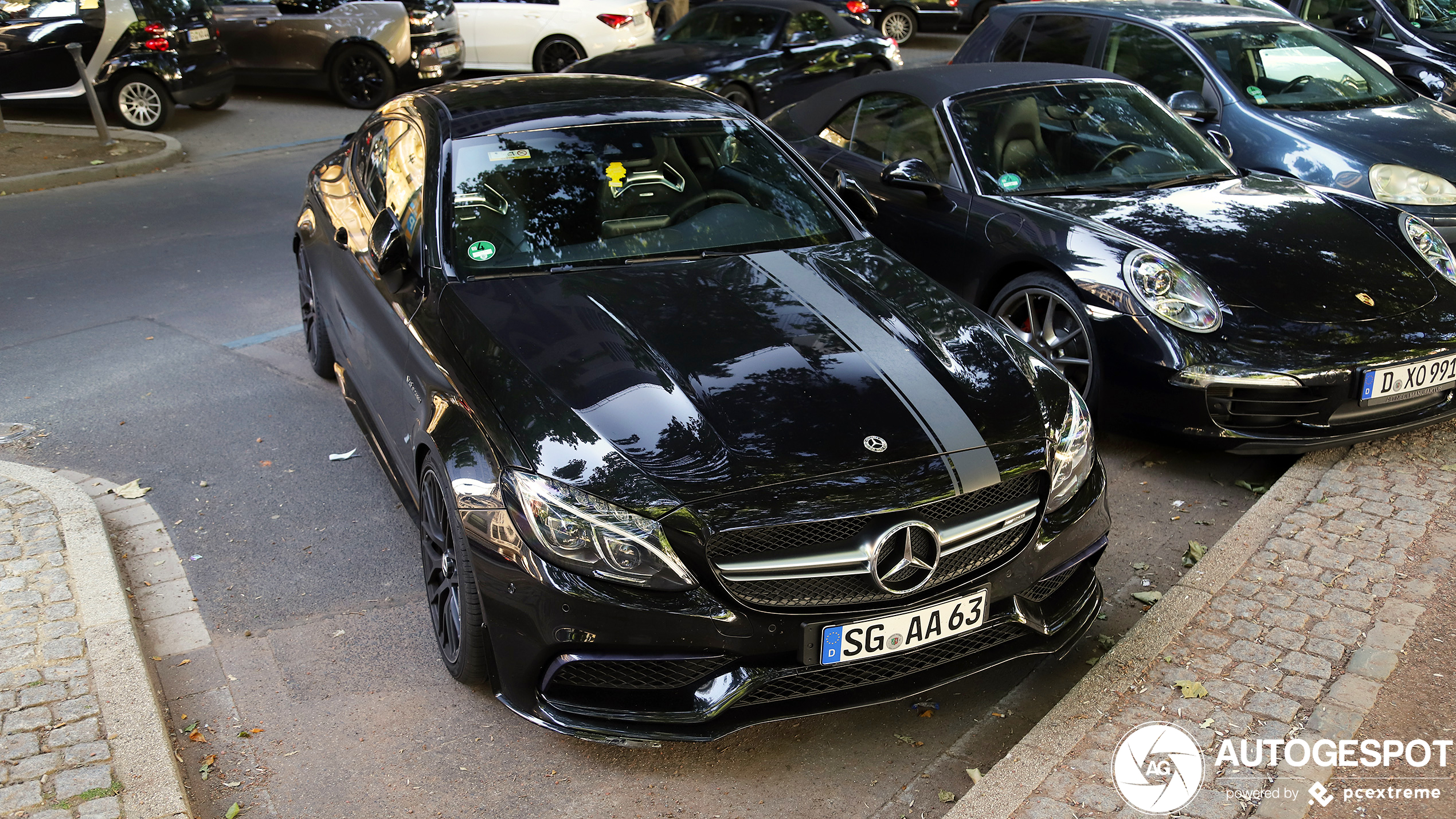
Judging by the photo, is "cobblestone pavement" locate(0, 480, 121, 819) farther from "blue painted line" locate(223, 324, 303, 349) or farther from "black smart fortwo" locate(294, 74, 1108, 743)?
"blue painted line" locate(223, 324, 303, 349)

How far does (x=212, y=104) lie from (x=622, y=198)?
11139 mm

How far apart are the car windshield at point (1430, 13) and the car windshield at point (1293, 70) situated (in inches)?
129

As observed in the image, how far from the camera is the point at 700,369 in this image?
341cm

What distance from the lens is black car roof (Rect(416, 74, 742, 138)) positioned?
14.7 ft

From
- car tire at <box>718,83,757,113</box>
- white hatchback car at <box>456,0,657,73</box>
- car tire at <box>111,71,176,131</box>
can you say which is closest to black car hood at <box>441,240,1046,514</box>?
car tire at <box>718,83,757,113</box>

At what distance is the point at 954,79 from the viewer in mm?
6117

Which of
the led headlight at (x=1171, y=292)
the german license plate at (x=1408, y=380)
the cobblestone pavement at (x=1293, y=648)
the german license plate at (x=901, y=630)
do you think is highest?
the led headlight at (x=1171, y=292)

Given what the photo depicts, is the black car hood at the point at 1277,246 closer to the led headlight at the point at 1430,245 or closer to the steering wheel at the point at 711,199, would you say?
the led headlight at the point at 1430,245

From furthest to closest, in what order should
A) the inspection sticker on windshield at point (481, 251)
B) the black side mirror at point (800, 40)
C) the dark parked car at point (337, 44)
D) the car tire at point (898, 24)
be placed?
the car tire at point (898, 24) < the dark parked car at point (337, 44) < the black side mirror at point (800, 40) < the inspection sticker on windshield at point (481, 251)

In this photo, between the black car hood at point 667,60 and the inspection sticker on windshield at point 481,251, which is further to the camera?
the black car hood at point 667,60

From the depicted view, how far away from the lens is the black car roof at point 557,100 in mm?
4488

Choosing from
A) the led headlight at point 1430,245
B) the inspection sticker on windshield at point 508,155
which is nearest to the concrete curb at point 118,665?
the inspection sticker on windshield at point 508,155

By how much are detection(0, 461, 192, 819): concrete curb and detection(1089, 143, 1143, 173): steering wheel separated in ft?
15.1

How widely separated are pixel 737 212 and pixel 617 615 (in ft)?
6.55
